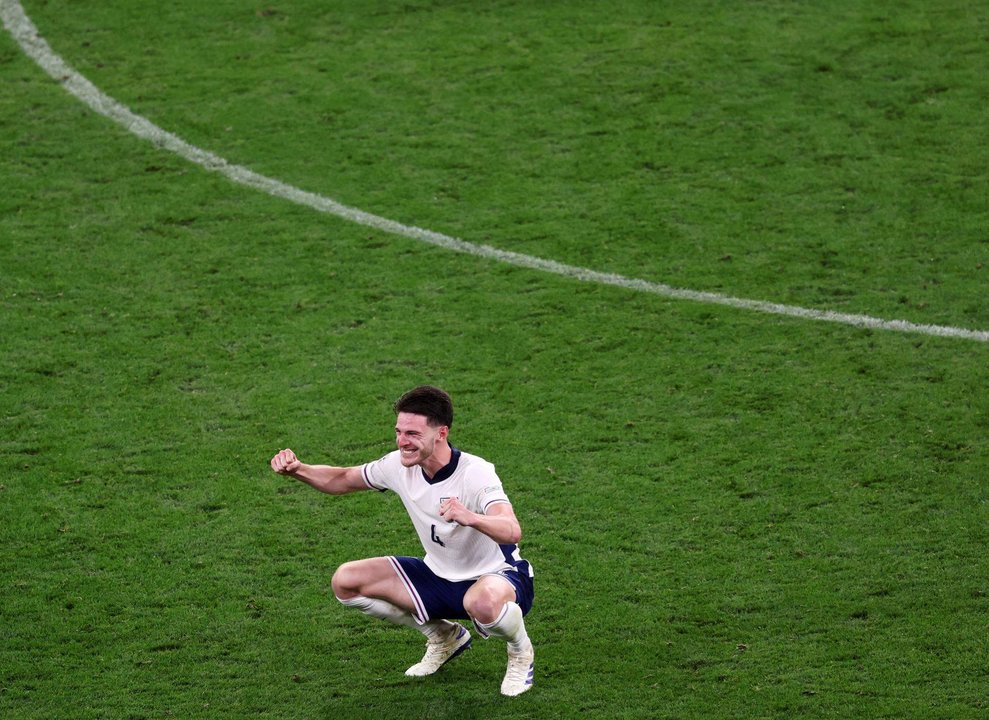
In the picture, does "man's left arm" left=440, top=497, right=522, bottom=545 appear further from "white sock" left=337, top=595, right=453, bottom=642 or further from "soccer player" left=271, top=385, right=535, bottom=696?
"white sock" left=337, top=595, right=453, bottom=642

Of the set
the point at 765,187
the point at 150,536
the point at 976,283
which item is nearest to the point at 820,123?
the point at 765,187

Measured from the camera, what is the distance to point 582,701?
547 centimetres

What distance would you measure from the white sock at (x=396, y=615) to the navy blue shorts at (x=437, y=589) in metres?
0.06

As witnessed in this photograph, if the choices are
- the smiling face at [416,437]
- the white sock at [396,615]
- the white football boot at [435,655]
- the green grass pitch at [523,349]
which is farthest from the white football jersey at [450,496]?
the green grass pitch at [523,349]

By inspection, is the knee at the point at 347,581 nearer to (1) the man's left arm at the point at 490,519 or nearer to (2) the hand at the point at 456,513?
(1) the man's left arm at the point at 490,519

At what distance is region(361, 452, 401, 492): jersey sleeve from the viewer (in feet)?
18.3

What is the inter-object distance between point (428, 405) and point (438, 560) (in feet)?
2.30

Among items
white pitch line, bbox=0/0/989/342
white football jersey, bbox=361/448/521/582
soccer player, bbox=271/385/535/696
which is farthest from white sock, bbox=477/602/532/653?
white pitch line, bbox=0/0/989/342

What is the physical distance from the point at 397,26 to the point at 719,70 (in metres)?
2.77

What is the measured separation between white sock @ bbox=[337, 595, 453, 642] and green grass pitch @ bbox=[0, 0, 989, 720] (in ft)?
0.72

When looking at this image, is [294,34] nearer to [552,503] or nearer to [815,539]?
[552,503]

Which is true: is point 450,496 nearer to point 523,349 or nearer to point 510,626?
point 510,626

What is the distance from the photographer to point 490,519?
5039 millimetres

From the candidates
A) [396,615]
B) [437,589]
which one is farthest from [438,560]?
[396,615]
